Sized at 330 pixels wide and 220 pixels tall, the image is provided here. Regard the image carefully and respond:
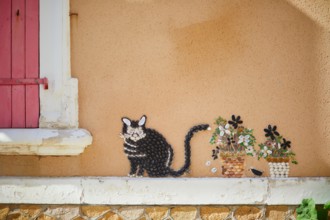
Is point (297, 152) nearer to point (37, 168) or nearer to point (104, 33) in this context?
point (104, 33)

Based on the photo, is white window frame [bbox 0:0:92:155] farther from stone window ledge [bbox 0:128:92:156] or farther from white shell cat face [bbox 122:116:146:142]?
white shell cat face [bbox 122:116:146:142]

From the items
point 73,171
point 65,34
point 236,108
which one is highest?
point 65,34

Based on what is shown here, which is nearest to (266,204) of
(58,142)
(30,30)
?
(58,142)

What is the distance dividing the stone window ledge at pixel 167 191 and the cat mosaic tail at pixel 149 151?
9 cm

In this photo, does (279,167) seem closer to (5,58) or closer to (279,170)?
(279,170)

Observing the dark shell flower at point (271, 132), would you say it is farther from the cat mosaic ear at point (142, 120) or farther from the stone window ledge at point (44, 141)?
the stone window ledge at point (44, 141)

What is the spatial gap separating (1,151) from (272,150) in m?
2.54

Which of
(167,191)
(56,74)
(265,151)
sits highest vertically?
(56,74)

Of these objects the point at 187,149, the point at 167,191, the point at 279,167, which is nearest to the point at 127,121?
the point at 187,149

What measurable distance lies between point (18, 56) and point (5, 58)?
0.13 m

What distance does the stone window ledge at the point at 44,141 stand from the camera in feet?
10.6

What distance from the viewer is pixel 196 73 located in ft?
11.2

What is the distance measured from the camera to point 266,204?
3.29 metres

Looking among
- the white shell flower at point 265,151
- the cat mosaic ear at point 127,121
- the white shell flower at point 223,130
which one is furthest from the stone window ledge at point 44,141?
the white shell flower at point 265,151
